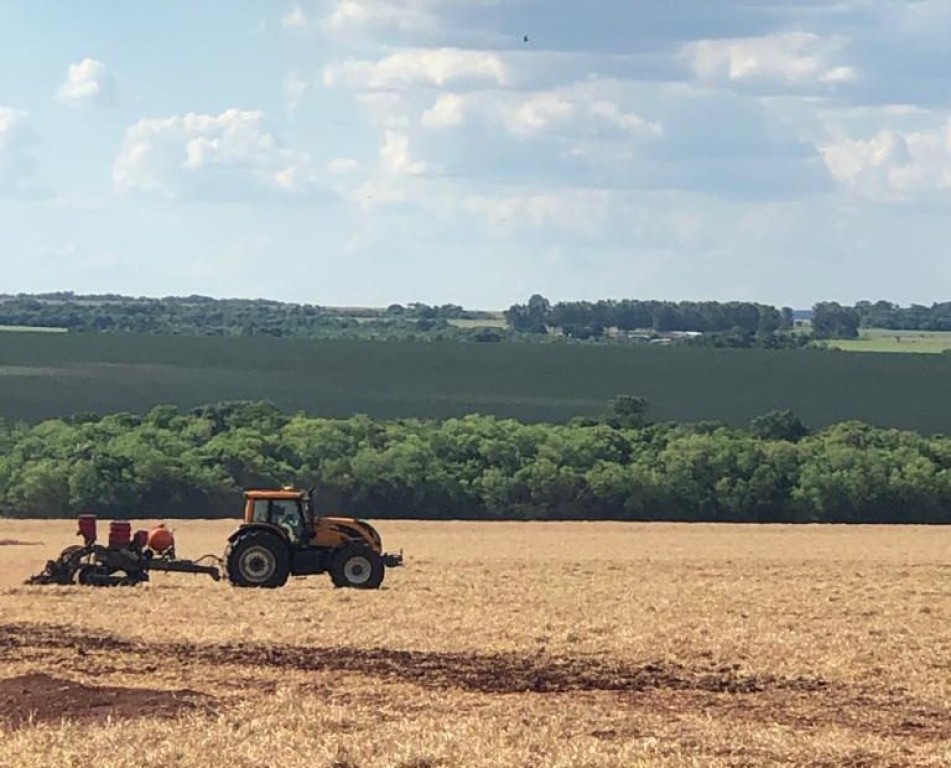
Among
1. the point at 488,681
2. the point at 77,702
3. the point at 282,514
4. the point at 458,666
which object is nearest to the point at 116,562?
the point at 282,514

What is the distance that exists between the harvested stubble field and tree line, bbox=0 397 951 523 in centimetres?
2014

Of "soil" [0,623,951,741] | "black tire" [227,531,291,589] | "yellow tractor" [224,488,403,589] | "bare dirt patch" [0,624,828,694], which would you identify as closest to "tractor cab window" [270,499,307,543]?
"yellow tractor" [224,488,403,589]

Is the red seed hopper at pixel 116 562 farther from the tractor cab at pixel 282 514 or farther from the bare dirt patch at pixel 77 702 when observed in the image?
the bare dirt patch at pixel 77 702

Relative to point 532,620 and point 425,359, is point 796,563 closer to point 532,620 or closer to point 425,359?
point 532,620

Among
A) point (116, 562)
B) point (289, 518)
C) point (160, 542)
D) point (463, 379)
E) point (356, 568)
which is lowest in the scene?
point (116, 562)

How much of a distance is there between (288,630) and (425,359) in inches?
5189

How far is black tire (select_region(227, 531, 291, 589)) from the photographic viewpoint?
2412 centimetres

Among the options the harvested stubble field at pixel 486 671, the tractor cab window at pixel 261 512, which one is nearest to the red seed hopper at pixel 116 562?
the harvested stubble field at pixel 486 671

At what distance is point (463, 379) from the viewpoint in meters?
123

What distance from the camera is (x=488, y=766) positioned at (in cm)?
1202

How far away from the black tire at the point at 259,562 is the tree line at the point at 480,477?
23675mm

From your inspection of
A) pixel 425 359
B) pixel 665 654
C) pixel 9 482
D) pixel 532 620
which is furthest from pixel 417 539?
pixel 425 359

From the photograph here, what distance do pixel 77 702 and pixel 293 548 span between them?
10.2m

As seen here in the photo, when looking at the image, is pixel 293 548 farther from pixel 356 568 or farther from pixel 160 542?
pixel 160 542
